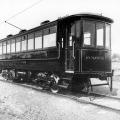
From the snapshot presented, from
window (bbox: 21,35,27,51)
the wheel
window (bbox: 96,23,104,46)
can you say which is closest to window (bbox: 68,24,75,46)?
window (bbox: 96,23,104,46)

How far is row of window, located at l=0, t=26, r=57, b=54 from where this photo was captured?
11.4 meters

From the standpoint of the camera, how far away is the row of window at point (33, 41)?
11.4 meters

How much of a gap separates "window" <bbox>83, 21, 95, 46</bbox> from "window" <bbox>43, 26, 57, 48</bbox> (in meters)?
1.41

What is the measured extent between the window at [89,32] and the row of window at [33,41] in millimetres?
1394

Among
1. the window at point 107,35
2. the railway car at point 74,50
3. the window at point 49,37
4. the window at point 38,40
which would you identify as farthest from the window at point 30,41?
the window at point 107,35

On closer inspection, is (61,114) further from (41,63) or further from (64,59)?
(41,63)

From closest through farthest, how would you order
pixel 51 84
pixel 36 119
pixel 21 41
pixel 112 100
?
pixel 36 119, pixel 112 100, pixel 51 84, pixel 21 41

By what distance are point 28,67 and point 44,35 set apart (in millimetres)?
2796

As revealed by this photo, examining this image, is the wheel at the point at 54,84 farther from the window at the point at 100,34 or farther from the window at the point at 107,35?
the window at the point at 107,35

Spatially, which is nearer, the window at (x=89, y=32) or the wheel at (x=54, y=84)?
the window at (x=89, y=32)

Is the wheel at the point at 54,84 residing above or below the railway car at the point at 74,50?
below

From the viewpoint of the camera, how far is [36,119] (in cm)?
638

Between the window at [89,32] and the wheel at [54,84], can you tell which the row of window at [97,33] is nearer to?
the window at [89,32]

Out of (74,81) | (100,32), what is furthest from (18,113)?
(100,32)
